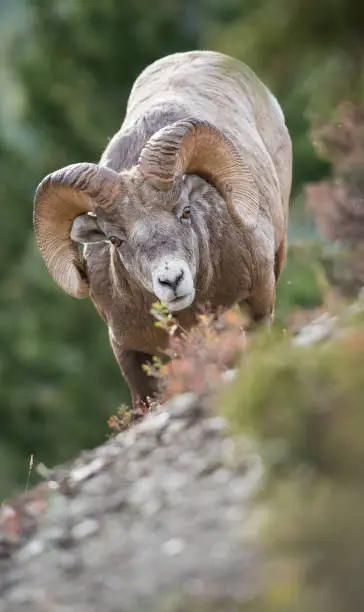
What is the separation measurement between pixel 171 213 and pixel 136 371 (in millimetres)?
2073

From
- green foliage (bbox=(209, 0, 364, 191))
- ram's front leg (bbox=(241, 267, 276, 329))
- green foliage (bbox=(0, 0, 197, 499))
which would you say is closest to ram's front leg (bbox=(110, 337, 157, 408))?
ram's front leg (bbox=(241, 267, 276, 329))

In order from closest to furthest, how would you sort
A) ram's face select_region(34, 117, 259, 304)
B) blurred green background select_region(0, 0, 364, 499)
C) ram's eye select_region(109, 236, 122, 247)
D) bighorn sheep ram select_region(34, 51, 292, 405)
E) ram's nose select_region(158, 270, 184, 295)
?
ram's nose select_region(158, 270, 184, 295)
ram's face select_region(34, 117, 259, 304)
bighorn sheep ram select_region(34, 51, 292, 405)
ram's eye select_region(109, 236, 122, 247)
blurred green background select_region(0, 0, 364, 499)

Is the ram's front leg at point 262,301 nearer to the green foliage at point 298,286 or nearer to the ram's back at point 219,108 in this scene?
the ram's back at point 219,108

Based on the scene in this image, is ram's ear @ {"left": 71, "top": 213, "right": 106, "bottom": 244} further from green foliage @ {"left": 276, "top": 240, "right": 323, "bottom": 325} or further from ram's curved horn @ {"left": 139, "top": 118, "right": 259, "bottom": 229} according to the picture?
green foliage @ {"left": 276, "top": 240, "right": 323, "bottom": 325}

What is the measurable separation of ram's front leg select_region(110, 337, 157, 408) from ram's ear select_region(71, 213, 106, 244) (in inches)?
48.2

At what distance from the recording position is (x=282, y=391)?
6594mm

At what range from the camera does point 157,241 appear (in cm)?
1105

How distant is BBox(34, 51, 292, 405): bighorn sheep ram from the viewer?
11328 millimetres

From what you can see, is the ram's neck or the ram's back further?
the ram's back

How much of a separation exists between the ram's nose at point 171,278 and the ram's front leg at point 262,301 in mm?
1889

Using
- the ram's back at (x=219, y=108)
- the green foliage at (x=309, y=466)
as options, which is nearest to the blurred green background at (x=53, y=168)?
the ram's back at (x=219, y=108)

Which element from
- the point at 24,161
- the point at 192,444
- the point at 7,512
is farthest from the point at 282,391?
the point at 24,161

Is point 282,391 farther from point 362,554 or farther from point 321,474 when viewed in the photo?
point 362,554

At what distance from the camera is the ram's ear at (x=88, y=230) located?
39.1 ft
